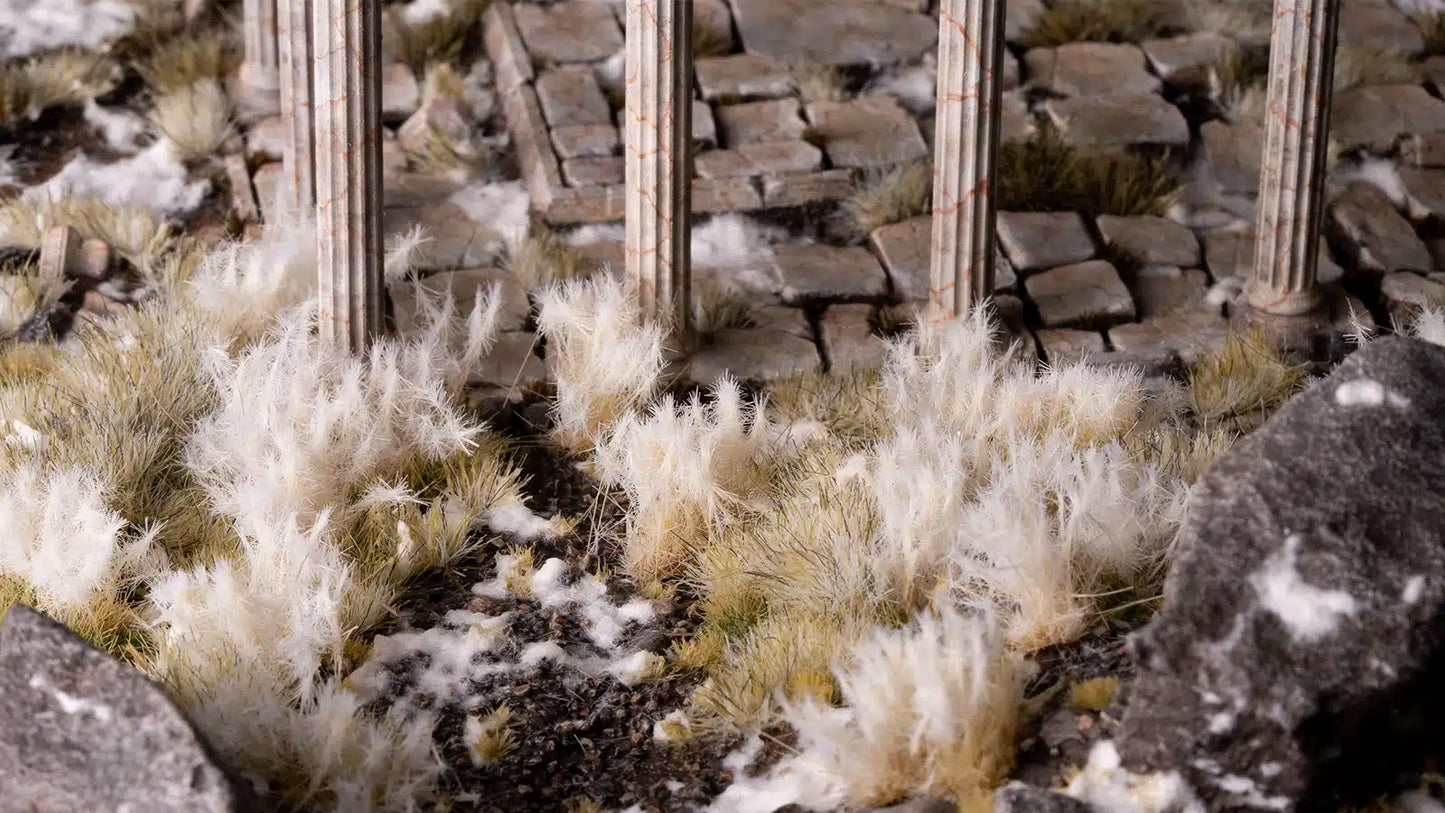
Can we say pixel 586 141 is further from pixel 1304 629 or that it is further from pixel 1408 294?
pixel 1304 629

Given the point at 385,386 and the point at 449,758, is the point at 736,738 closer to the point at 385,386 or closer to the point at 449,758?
the point at 449,758

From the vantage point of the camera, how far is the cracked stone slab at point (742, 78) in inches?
362

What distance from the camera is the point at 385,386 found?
698cm

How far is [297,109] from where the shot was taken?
7.91 metres

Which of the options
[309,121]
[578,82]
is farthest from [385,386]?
[578,82]

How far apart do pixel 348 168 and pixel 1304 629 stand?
3.55 m

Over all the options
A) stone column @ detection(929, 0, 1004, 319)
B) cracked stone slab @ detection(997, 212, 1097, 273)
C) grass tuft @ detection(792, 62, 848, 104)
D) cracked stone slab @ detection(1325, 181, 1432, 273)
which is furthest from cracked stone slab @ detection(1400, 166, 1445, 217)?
grass tuft @ detection(792, 62, 848, 104)

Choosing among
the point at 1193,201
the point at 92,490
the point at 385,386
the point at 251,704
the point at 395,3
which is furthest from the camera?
the point at 395,3

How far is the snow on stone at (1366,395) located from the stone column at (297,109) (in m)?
4.07

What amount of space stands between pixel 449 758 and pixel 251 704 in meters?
0.55

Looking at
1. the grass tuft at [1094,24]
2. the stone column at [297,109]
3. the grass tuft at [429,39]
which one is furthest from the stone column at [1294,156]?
the grass tuft at [429,39]

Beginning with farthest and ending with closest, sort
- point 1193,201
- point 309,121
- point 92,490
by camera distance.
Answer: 1. point 1193,201
2. point 309,121
3. point 92,490

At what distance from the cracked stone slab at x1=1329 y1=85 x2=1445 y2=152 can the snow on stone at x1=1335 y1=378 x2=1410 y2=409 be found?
3.82 meters

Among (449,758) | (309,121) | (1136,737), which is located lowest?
(449,758)
